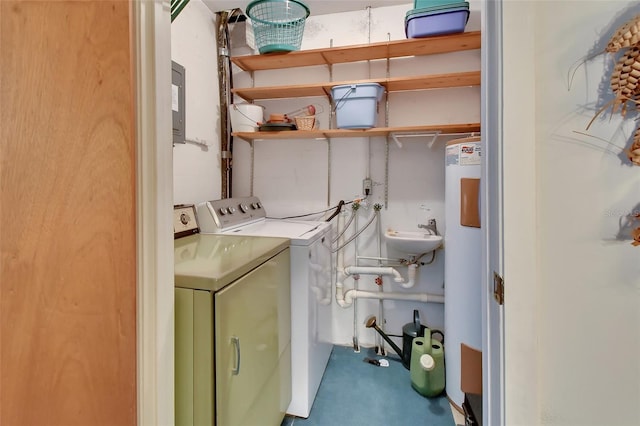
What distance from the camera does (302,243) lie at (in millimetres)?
1675

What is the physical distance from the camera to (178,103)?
5.50 ft

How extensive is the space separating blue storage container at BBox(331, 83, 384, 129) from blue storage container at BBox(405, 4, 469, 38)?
1.37 feet

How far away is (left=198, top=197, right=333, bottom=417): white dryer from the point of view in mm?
1689

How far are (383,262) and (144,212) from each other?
207cm

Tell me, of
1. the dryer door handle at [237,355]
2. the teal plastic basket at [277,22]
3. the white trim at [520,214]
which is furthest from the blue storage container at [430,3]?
the dryer door handle at [237,355]

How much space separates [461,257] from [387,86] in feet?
4.32

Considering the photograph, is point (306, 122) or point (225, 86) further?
point (225, 86)

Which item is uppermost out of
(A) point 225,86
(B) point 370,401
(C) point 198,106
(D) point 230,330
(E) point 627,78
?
(A) point 225,86

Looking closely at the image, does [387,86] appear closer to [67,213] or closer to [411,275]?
[411,275]

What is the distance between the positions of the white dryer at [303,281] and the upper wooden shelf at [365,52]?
107 cm

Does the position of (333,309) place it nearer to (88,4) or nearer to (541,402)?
(541,402)

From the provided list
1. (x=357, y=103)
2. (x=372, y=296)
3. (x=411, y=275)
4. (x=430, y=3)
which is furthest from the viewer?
(x=372, y=296)

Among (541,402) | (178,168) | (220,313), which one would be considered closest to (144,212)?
(220,313)

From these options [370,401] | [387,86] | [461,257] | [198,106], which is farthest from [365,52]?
[370,401]
